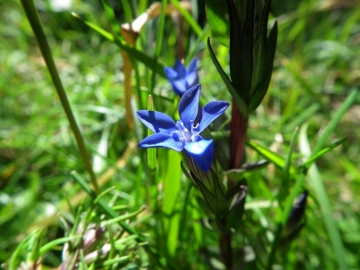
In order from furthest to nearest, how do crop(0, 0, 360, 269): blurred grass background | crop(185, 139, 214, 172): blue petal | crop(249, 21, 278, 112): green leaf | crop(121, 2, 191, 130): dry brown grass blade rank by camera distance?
1. crop(0, 0, 360, 269): blurred grass background
2. crop(121, 2, 191, 130): dry brown grass blade
3. crop(249, 21, 278, 112): green leaf
4. crop(185, 139, 214, 172): blue petal

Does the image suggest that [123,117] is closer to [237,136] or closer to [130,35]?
[130,35]

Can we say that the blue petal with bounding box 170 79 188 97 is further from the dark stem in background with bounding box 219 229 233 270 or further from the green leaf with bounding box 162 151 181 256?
the dark stem in background with bounding box 219 229 233 270

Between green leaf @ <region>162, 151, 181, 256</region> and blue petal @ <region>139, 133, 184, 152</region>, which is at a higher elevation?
blue petal @ <region>139, 133, 184, 152</region>

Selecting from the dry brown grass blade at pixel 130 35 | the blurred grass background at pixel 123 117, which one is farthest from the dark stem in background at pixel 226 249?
the dry brown grass blade at pixel 130 35

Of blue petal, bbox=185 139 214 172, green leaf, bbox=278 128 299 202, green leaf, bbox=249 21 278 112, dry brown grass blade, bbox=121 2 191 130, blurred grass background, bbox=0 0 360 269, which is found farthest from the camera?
blurred grass background, bbox=0 0 360 269

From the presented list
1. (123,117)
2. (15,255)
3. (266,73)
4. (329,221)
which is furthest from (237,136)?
(123,117)

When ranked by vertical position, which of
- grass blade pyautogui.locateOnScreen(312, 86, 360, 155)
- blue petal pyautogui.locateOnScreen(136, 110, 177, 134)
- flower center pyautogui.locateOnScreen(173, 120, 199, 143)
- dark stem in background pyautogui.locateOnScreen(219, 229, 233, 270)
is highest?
blue petal pyautogui.locateOnScreen(136, 110, 177, 134)

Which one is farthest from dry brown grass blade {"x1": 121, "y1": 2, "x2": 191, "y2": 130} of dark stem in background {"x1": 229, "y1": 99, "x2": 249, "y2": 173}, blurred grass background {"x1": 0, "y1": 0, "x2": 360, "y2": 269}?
dark stem in background {"x1": 229, "y1": 99, "x2": 249, "y2": 173}
